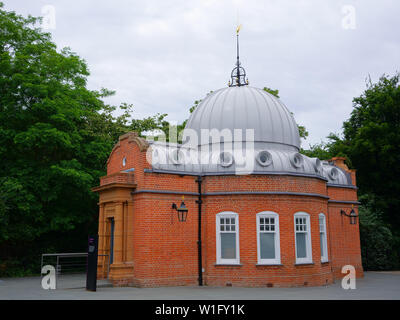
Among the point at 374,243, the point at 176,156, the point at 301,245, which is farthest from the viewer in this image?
the point at 374,243

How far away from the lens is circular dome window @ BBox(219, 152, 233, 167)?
18.5 meters

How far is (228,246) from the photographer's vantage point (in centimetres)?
1772

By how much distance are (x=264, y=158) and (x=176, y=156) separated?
4.16 meters

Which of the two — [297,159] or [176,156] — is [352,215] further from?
[176,156]

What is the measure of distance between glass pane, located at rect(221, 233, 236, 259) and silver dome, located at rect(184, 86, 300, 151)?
5.05 m

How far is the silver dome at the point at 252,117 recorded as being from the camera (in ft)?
66.6

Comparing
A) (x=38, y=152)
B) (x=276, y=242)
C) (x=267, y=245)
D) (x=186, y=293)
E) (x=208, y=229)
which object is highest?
(x=38, y=152)

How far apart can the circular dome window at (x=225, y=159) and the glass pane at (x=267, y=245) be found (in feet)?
11.8

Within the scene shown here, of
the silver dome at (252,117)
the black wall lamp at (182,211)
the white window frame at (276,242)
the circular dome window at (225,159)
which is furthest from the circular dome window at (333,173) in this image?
the black wall lamp at (182,211)

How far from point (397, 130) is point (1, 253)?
96.0 ft

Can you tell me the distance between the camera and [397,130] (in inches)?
1197

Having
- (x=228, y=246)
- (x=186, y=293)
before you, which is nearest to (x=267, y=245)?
(x=228, y=246)

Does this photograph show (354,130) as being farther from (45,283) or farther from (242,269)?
(45,283)

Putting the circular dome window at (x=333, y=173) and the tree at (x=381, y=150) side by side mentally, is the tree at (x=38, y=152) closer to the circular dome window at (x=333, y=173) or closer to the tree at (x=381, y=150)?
the circular dome window at (x=333, y=173)
